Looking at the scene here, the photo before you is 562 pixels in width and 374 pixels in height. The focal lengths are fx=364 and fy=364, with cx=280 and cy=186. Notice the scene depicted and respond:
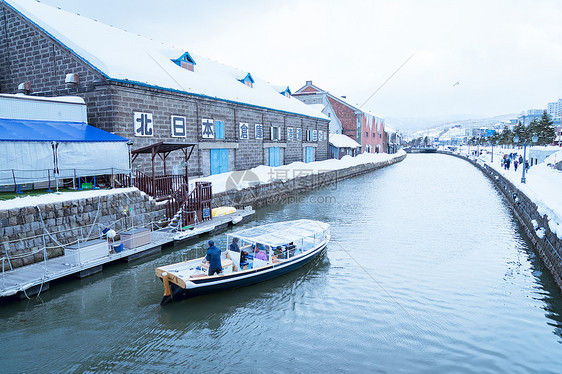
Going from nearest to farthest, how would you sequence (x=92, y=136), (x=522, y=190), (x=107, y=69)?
(x=92, y=136) → (x=107, y=69) → (x=522, y=190)

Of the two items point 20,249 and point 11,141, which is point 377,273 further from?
point 11,141

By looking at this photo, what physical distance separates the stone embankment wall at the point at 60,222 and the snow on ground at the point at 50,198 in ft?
0.56

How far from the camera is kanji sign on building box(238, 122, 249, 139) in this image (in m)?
34.4

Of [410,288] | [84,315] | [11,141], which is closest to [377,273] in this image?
A: [410,288]

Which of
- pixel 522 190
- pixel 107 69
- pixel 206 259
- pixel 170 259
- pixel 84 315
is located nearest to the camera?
pixel 84 315

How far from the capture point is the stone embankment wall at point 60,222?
13133 mm

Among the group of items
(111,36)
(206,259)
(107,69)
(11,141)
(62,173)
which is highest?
(111,36)

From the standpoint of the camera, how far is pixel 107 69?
21.7 m

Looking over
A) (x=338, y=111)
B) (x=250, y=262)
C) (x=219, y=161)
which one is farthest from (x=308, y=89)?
(x=250, y=262)

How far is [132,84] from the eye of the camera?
73.8 feet

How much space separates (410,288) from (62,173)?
16.0 m

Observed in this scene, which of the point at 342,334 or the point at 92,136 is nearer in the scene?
the point at 342,334

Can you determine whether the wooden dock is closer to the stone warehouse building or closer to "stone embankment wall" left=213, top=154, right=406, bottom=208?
the stone warehouse building

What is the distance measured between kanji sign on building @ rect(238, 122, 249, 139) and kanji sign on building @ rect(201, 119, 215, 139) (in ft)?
14.5
